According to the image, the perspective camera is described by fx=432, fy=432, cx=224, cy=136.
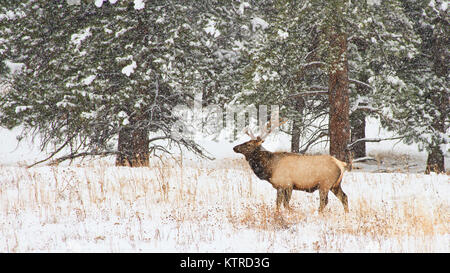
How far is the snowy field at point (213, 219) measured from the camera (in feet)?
16.0

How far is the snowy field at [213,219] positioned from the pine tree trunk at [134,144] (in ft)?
9.51

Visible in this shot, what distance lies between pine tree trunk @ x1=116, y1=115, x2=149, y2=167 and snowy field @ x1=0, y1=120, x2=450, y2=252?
2900 millimetres

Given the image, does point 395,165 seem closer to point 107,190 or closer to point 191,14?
point 191,14

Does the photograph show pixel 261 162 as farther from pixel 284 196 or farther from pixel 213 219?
pixel 213 219

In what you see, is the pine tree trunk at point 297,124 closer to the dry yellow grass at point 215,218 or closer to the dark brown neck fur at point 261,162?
the dry yellow grass at point 215,218

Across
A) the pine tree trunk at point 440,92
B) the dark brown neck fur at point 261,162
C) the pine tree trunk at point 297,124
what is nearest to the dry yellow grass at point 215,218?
the dark brown neck fur at point 261,162

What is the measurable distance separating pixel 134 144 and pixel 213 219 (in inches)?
246

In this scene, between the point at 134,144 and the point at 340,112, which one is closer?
the point at 340,112

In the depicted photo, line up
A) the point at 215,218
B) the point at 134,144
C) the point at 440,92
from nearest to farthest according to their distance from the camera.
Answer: the point at 215,218, the point at 134,144, the point at 440,92

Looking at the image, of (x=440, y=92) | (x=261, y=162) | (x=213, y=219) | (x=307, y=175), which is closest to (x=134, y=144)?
(x=261, y=162)

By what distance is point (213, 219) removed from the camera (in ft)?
19.6

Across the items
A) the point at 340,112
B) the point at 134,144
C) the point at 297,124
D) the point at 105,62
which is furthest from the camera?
the point at 297,124

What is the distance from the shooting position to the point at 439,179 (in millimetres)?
8867
